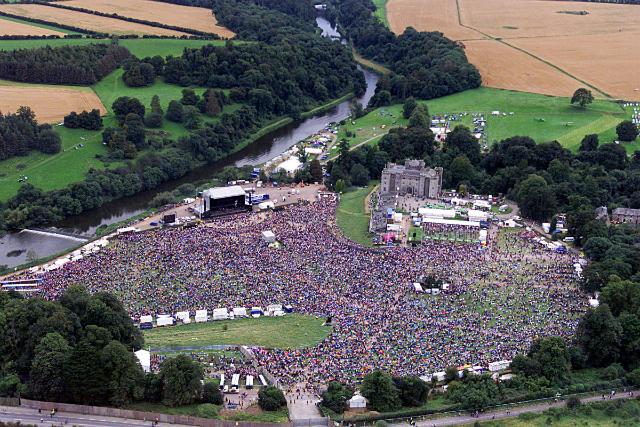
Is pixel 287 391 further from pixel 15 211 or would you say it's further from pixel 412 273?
pixel 15 211

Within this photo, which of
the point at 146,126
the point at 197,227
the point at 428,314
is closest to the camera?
the point at 428,314

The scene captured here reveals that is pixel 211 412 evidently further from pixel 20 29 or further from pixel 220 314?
pixel 20 29

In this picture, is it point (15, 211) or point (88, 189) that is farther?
point (88, 189)

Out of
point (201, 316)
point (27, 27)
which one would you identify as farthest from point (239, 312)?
point (27, 27)

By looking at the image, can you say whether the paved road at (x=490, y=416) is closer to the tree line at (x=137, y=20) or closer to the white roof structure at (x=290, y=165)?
the white roof structure at (x=290, y=165)

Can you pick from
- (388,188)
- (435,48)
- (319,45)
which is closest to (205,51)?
(319,45)

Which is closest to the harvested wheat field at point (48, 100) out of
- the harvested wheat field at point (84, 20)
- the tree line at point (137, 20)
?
the harvested wheat field at point (84, 20)
